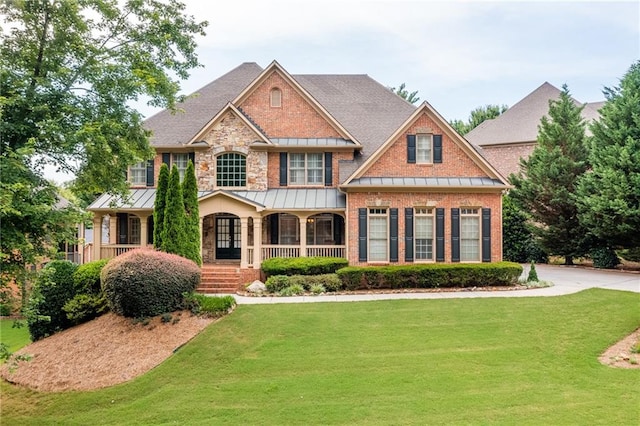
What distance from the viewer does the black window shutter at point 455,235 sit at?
17781 millimetres

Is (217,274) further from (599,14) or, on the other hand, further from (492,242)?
(599,14)

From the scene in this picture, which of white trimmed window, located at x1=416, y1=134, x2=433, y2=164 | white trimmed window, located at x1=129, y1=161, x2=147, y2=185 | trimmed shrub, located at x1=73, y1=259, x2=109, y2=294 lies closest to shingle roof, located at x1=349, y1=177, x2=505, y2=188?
white trimmed window, located at x1=416, y1=134, x2=433, y2=164

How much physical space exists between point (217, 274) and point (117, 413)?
920cm

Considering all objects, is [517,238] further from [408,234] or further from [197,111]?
[197,111]

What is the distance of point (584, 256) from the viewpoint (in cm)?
2391

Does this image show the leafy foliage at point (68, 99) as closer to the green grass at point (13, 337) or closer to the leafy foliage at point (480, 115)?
the green grass at point (13, 337)

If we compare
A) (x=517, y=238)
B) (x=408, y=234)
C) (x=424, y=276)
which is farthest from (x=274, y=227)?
(x=517, y=238)

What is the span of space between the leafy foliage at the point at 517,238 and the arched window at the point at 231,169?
623 inches

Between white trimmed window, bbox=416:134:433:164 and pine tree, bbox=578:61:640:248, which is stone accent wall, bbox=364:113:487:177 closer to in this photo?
white trimmed window, bbox=416:134:433:164

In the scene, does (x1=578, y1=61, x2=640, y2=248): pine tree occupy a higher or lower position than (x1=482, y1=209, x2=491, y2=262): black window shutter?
higher

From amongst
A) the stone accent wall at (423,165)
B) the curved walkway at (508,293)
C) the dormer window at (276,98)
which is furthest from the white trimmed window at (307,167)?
the curved walkway at (508,293)

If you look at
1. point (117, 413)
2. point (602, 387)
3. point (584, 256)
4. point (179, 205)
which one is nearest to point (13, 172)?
point (117, 413)

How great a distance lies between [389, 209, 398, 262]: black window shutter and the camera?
58.2 feet

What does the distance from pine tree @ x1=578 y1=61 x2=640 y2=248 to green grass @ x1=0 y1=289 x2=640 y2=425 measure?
8162 mm
